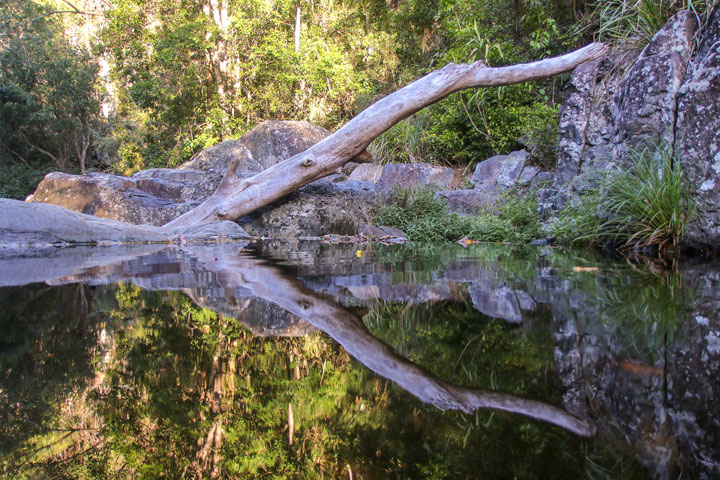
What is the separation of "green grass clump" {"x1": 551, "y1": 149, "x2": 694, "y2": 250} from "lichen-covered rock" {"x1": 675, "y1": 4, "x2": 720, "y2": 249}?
0.30 ft

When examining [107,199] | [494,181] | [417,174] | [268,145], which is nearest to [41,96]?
[268,145]

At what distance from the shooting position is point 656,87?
506 centimetres

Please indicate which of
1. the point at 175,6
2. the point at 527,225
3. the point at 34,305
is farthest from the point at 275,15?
the point at 34,305

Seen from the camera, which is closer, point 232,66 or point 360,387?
point 360,387

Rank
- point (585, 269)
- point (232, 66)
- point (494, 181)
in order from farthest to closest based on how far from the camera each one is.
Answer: point (232, 66) < point (494, 181) < point (585, 269)

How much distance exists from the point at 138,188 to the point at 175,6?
1122cm

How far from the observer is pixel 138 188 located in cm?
896

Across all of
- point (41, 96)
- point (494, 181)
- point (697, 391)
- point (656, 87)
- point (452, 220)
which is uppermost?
point (41, 96)

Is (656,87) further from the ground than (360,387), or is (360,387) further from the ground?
(656,87)

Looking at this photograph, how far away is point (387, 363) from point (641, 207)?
4182 millimetres

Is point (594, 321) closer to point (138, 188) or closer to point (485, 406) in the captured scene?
point (485, 406)

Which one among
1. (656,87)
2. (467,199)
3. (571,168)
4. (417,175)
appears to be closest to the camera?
(656,87)

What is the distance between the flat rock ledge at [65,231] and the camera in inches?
217

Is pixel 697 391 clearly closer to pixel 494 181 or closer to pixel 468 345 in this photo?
pixel 468 345
